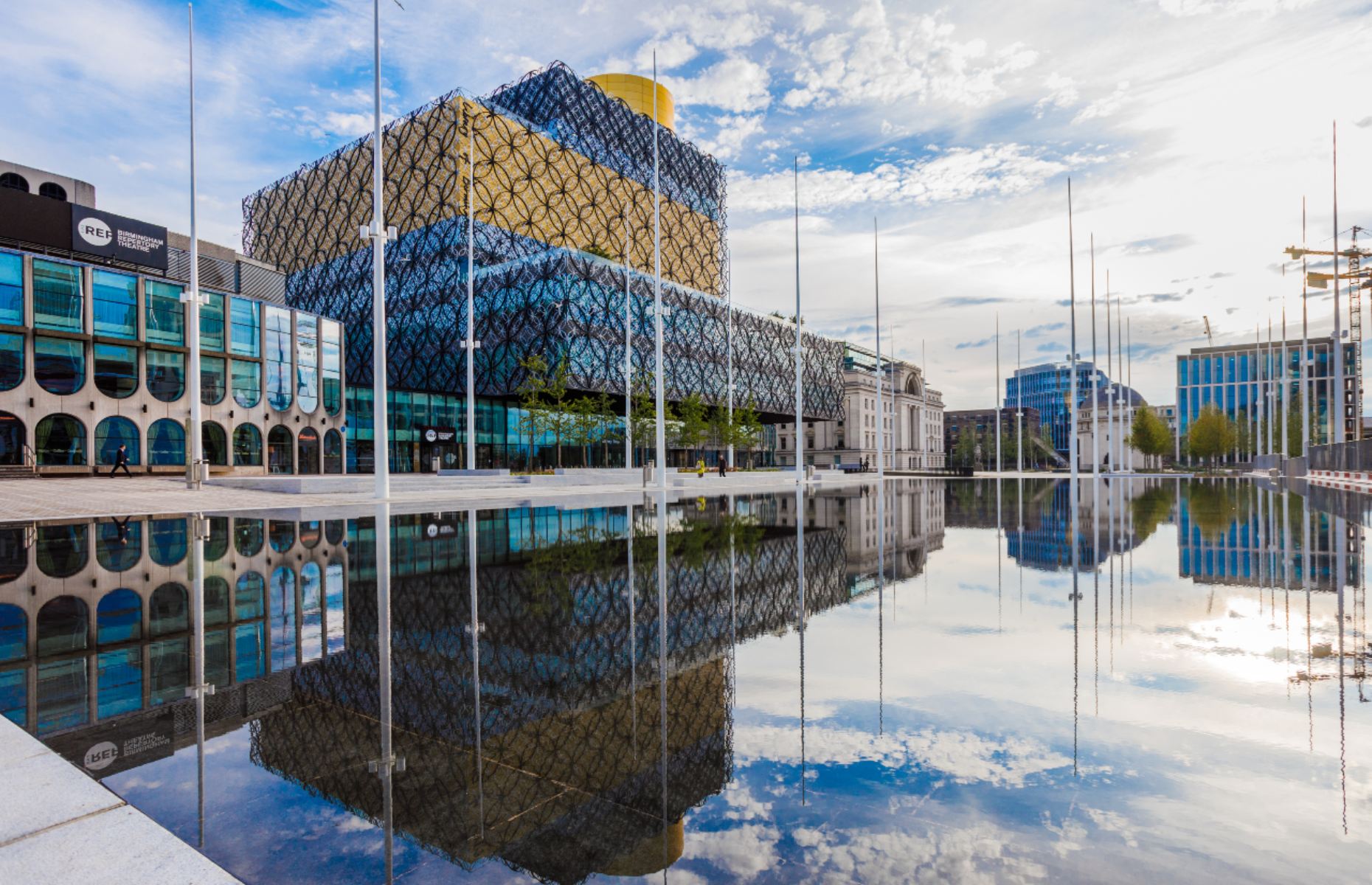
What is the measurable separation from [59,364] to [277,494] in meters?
21.3

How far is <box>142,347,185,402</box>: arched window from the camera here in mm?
45875

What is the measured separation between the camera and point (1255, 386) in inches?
4823

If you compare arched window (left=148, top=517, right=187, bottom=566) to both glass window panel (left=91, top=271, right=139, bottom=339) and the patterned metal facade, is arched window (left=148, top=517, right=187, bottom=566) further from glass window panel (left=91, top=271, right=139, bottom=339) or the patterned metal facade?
the patterned metal facade

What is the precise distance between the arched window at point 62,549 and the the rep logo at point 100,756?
8363 mm

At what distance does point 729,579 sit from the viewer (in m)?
10.1

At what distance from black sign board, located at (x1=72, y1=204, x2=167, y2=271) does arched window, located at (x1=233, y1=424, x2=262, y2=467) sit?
14.4 meters

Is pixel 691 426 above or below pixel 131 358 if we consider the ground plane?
below

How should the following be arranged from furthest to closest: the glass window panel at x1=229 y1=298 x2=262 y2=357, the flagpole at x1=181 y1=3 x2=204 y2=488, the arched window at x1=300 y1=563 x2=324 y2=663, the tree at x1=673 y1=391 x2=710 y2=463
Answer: the tree at x1=673 y1=391 x2=710 y2=463
the glass window panel at x1=229 y1=298 x2=262 y2=357
the flagpole at x1=181 y1=3 x2=204 y2=488
the arched window at x1=300 y1=563 x2=324 y2=663

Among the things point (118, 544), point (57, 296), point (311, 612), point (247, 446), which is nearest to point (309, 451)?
point (247, 446)

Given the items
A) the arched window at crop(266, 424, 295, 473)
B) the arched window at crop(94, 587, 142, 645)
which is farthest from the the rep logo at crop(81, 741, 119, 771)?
the arched window at crop(266, 424, 295, 473)

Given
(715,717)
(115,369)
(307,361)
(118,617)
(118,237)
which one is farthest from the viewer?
(307,361)

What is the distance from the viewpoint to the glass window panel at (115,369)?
142ft

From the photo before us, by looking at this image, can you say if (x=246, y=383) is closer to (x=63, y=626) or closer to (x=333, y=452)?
(x=333, y=452)

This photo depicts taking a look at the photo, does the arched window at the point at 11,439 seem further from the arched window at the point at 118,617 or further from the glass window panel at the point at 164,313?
the arched window at the point at 118,617
